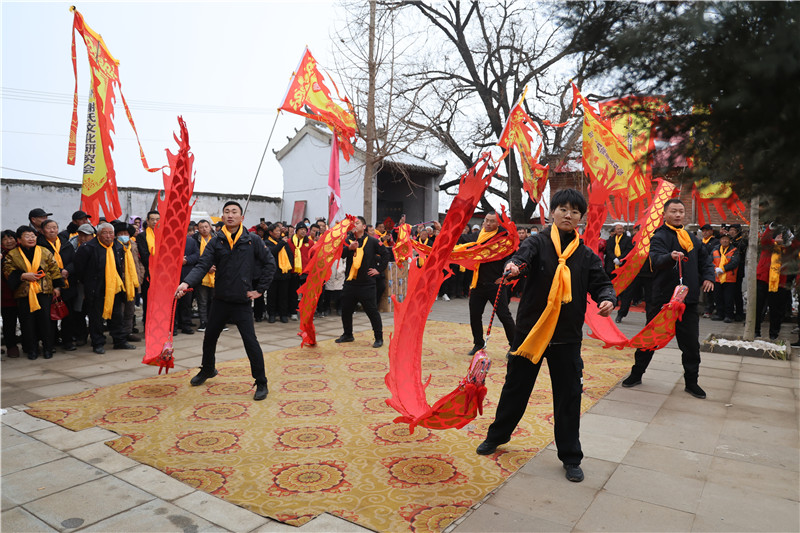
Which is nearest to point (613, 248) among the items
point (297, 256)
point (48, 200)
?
point (297, 256)

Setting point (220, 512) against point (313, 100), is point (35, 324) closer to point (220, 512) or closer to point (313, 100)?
point (313, 100)

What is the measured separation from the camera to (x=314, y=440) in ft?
12.5

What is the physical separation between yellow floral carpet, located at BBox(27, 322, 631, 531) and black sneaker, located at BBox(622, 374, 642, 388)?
184 millimetres

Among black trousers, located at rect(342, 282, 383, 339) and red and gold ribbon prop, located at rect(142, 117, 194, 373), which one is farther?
black trousers, located at rect(342, 282, 383, 339)

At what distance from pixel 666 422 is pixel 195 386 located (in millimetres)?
4266

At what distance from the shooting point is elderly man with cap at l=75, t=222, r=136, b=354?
21.6ft

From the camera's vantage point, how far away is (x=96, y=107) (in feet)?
21.3

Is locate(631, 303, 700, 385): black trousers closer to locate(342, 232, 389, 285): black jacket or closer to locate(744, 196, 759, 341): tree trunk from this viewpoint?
locate(744, 196, 759, 341): tree trunk

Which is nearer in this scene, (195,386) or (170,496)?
(170,496)

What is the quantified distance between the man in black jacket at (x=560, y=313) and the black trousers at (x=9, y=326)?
6.00m

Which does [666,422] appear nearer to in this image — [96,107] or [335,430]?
[335,430]

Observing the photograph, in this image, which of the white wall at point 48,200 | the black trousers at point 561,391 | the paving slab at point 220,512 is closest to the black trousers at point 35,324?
the paving slab at point 220,512

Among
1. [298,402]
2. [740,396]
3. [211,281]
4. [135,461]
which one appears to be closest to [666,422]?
[740,396]

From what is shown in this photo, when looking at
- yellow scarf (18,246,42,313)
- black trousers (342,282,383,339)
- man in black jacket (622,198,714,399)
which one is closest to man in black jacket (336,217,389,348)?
black trousers (342,282,383,339)
